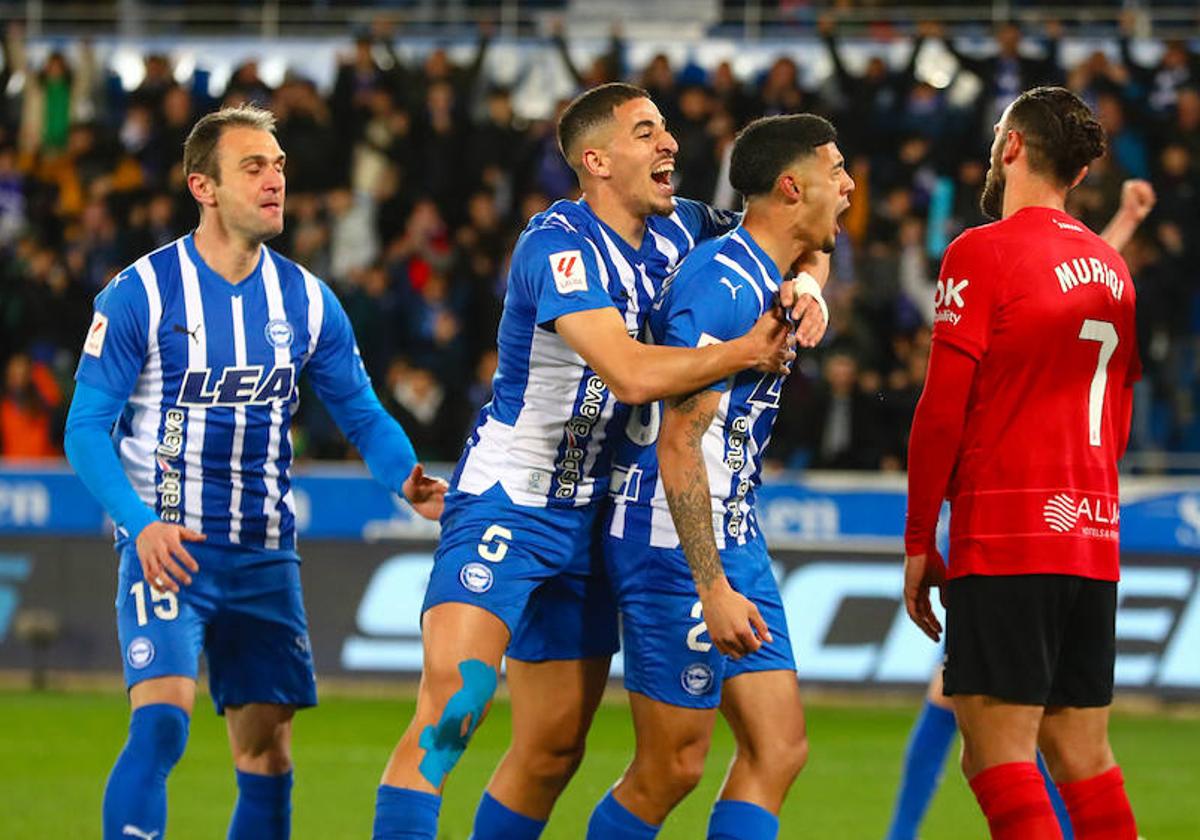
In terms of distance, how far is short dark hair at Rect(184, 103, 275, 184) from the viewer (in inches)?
256

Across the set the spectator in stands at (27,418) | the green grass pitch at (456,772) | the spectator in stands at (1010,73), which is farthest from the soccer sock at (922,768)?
the spectator in stands at (1010,73)

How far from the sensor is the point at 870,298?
15539 mm

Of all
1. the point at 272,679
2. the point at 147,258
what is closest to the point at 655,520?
the point at 272,679

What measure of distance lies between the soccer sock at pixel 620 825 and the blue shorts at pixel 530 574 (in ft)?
1.59

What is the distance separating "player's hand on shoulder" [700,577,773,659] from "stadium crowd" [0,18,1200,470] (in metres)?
8.21

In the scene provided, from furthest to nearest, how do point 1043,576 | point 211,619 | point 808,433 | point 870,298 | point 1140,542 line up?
point 870,298 < point 808,433 < point 1140,542 < point 211,619 < point 1043,576

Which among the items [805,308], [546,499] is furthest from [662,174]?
[546,499]

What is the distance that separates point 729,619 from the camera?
5.39 m

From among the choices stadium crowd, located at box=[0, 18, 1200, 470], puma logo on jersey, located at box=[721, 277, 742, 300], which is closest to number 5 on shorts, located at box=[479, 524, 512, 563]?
puma logo on jersey, located at box=[721, 277, 742, 300]

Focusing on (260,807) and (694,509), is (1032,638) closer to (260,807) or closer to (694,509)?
(694,509)

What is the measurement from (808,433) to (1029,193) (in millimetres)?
8778

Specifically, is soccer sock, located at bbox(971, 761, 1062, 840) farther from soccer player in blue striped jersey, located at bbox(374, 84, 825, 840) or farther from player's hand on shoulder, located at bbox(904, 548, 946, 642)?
soccer player in blue striped jersey, located at bbox(374, 84, 825, 840)

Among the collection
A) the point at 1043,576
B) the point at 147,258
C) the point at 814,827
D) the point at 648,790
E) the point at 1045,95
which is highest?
the point at 1045,95

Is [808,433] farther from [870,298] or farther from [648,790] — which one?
[648,790]
